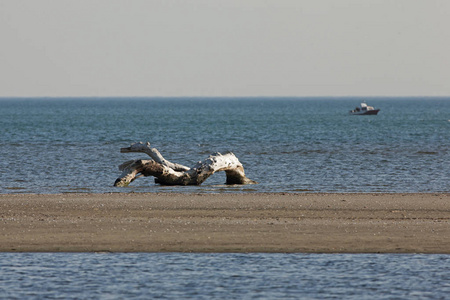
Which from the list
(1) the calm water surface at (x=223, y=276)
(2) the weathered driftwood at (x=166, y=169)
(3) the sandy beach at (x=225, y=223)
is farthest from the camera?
(2) the weathered driftwood at (x=166, y=169)

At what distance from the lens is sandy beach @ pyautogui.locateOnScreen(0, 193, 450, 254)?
1603cm

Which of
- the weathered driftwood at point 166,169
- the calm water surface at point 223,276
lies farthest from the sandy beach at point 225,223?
the weathered driftwood at point 166,169

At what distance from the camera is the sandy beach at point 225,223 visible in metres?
16.0

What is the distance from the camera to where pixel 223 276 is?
13352 mm

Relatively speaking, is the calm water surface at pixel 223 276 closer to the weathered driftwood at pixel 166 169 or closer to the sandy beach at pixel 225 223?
the sandy beach at pixel 225 223

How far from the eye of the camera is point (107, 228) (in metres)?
18.1

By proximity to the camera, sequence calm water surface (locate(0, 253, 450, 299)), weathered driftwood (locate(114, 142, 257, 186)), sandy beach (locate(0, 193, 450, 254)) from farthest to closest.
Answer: weathered driftwood (locate(114, 142, 257, 186)) → sandy beach (locate(0, 193, 450, 254)) → calm water surface (locate(0, 253, 450, 299))

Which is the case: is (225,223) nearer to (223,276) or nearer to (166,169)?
(223,276)

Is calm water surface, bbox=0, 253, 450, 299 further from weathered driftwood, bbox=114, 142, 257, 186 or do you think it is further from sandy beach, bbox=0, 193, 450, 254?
weathered driftwood, bbox=114, 142, 257, 186

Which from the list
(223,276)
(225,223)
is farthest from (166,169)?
(223,276)

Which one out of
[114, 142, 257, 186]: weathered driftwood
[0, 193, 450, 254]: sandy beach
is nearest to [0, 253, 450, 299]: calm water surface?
[0, 193, 450, 254]: sandy beach

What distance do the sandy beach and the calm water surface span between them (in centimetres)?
76

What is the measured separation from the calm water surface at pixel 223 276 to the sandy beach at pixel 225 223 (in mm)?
758

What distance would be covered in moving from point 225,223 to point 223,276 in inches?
216
